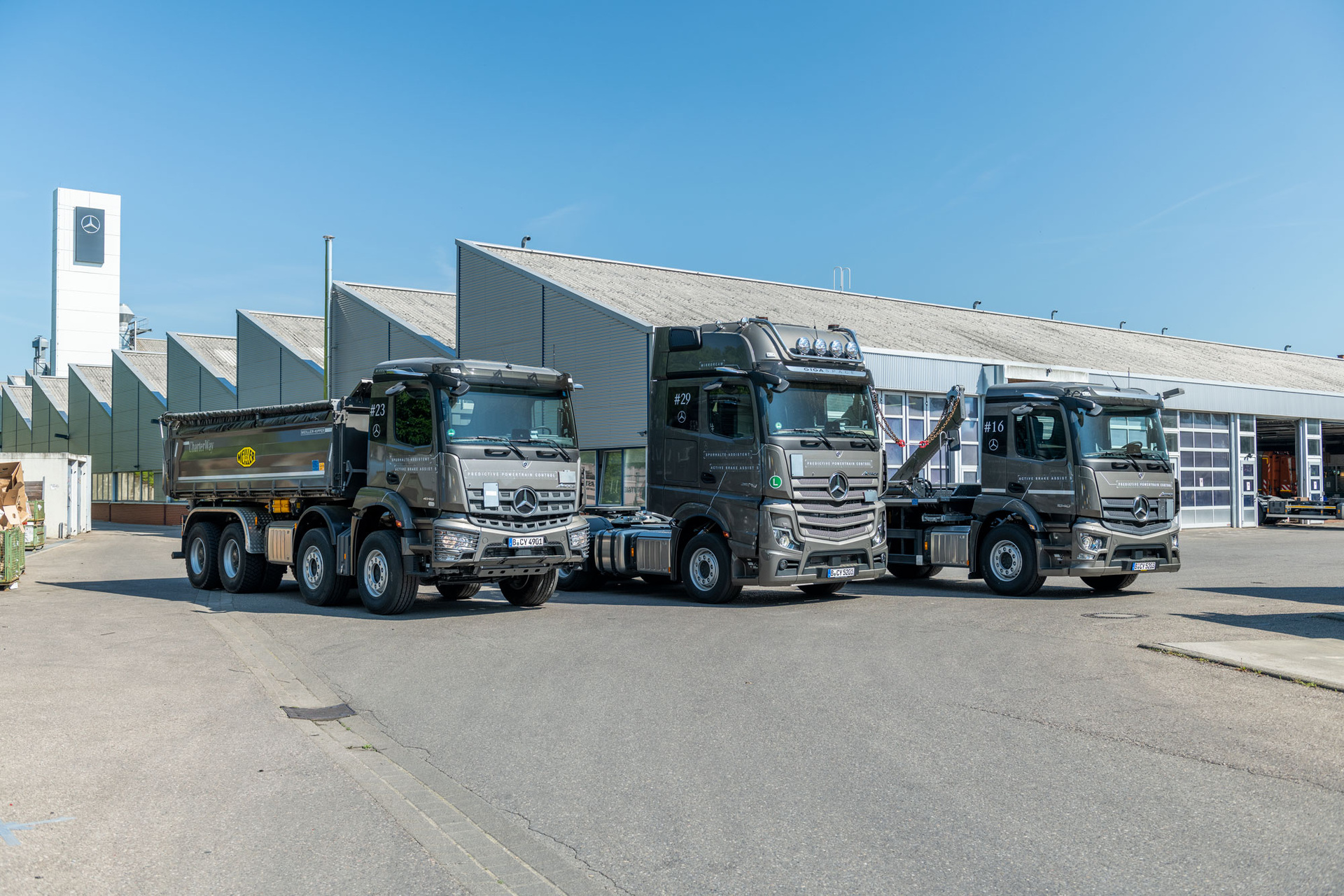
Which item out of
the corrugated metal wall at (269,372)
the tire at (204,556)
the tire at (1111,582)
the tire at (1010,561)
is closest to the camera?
the tire at (1010,561)

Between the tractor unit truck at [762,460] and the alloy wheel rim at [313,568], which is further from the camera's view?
the alloy wheel rim at [313,568]

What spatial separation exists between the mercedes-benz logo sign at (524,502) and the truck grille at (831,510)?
345 cm

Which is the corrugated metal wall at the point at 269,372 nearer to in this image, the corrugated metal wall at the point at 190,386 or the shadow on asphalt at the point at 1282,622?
the corrugated metal wall at the point at 190,386

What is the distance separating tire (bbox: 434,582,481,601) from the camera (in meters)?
16.8

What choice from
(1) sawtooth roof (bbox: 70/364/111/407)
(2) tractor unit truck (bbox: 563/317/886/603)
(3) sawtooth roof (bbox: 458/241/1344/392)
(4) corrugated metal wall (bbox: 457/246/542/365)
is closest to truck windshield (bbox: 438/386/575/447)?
(2) tractor unit truck (bbox: 563/317/886/603)

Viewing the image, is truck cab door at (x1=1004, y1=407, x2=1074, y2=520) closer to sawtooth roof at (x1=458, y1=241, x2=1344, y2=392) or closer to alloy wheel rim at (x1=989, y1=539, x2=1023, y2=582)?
alloy wheel rim at (x1=989, y1=539, x2=1023, y2=582)

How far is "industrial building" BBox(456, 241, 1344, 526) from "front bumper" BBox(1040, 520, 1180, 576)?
11.9m

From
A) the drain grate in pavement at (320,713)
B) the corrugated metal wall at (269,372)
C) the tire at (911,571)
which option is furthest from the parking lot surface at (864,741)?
the corrugated metal wall at (269,372)

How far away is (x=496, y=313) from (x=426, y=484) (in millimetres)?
21932

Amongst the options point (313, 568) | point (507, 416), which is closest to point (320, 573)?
point (313, 568)

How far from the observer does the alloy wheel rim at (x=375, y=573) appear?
1473cm

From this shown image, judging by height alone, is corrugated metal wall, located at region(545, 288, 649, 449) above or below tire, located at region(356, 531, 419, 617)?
above

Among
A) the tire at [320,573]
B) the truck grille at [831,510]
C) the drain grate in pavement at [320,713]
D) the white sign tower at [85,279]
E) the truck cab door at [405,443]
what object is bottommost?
the drain grate in pavement at [320,713]

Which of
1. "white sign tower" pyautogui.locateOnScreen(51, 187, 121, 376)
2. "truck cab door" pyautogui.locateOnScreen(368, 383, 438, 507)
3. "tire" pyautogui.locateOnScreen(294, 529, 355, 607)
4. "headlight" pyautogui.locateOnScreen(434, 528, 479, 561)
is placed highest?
"white sign tower" pyautogui.locateOnScreen(51, 187, 121, 376)
